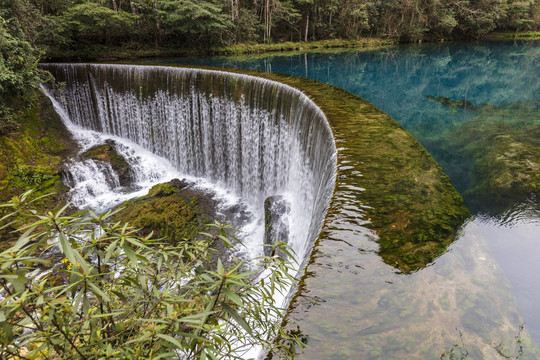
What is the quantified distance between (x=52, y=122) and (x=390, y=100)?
39.5 feet

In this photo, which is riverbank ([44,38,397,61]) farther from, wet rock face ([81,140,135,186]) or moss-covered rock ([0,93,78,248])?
wet rock face ([81,140,135,186])

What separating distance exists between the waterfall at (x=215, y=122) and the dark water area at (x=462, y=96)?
9.50 feet

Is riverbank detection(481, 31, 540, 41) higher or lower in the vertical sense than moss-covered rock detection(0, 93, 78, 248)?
higher

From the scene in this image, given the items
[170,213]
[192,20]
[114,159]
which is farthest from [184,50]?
[170,213]

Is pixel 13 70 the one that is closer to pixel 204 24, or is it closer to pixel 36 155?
pixel 36 155

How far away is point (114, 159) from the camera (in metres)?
10.5

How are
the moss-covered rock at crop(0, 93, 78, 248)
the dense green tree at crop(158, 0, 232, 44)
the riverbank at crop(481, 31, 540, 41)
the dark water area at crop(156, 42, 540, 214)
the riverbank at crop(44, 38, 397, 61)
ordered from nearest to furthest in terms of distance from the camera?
the dark water area at crop(156, 42, 540, 214) < the moss-covered rock at crop(0, 93, 78, 248) < the riverbank at crop(44, 38, 397, 61) < the dense green tree at crop(158, 0, 232, 44) < the riverbank at crop(481, 31, 540, 41)

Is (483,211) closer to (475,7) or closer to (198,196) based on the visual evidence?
(198,196)

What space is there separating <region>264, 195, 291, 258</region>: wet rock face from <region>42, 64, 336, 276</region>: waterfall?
167 mm

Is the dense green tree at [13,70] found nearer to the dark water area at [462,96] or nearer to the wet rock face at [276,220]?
the wet rock face at [276,220]

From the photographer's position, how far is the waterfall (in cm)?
677

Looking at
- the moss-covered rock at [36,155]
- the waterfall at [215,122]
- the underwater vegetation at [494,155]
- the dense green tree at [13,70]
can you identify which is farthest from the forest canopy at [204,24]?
the underwater vegetation at [494,155]

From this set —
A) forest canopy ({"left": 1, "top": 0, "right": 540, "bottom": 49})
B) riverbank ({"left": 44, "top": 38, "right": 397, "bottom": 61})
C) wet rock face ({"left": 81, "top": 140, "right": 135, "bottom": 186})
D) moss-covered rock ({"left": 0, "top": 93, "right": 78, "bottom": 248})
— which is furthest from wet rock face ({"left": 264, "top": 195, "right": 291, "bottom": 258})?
riverbank ({"left": 44, "top": 38, "right": 397, "bottom": 61})

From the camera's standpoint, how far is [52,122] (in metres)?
11.2
